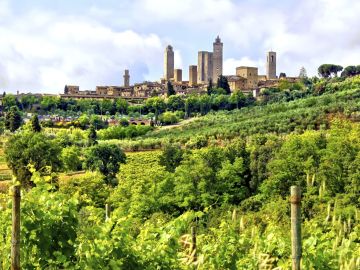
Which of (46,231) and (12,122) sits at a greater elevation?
(12,122)

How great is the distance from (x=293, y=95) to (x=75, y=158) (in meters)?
41.8

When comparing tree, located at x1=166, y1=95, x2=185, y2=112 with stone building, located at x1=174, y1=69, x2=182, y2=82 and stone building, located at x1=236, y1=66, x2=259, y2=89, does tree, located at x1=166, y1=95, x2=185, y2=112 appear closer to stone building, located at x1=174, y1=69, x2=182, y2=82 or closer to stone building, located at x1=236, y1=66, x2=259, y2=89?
stone building, located at x1=236, y1=66, x2=259, y2=89

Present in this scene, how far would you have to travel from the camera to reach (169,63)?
154m

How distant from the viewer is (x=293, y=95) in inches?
3046

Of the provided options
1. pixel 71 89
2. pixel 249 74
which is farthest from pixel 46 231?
pixel 71 89

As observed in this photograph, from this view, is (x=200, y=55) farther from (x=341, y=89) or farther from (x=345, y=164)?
Answer: (x=345, y=164)

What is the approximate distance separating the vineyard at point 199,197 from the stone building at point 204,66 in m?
73.8

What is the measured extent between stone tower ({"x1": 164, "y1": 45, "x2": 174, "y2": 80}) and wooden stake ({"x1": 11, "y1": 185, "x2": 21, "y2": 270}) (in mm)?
148864

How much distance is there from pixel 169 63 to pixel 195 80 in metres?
14.0

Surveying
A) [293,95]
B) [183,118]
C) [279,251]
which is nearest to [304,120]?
[293,95]

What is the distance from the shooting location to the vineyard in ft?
17.7

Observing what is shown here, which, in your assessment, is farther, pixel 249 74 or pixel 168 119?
pixel 249 74

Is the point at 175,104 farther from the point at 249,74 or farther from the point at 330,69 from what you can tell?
the point at 249,74

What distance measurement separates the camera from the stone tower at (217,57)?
14659 centimetres
